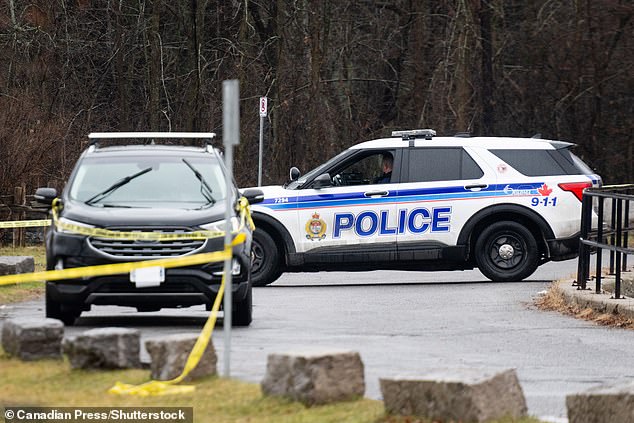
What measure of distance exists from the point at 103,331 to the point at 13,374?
65 cm

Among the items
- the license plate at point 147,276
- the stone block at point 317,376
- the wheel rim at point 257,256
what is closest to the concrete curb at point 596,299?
the wheel rim at point 257,256

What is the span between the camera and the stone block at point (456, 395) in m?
7.59

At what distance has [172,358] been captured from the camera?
9.15 metres

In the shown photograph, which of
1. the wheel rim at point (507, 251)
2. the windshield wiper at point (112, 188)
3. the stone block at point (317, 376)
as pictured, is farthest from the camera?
the wheel rim at point (507, 251)

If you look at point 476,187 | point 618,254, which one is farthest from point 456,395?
point 476,187

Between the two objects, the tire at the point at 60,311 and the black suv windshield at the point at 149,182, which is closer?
the tire at the point at 60,311

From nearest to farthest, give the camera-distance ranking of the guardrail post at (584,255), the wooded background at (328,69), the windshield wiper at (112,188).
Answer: the windshield wiper at (112,188)
the guardrail post at (584,255)
the wooded background at (328,69)

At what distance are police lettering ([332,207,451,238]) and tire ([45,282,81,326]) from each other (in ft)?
20.9

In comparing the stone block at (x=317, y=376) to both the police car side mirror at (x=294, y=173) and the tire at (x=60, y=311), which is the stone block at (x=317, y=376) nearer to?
the tire at (x=60, y=311)

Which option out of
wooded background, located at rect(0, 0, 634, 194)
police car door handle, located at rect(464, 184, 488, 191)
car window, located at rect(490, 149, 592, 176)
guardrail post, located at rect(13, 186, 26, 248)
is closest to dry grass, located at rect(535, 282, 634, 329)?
police car door handle, located at rect(464, 184, 488, 191)

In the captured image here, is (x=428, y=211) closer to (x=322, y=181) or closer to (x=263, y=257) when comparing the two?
(x=322, y=181)

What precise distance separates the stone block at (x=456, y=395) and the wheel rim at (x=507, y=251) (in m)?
11.9

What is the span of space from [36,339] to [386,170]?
9.97m

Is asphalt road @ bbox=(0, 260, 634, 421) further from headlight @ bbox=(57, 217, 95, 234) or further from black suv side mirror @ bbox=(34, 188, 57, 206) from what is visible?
black suv side mirror @ bbox=(34, 188, 57, 206)
